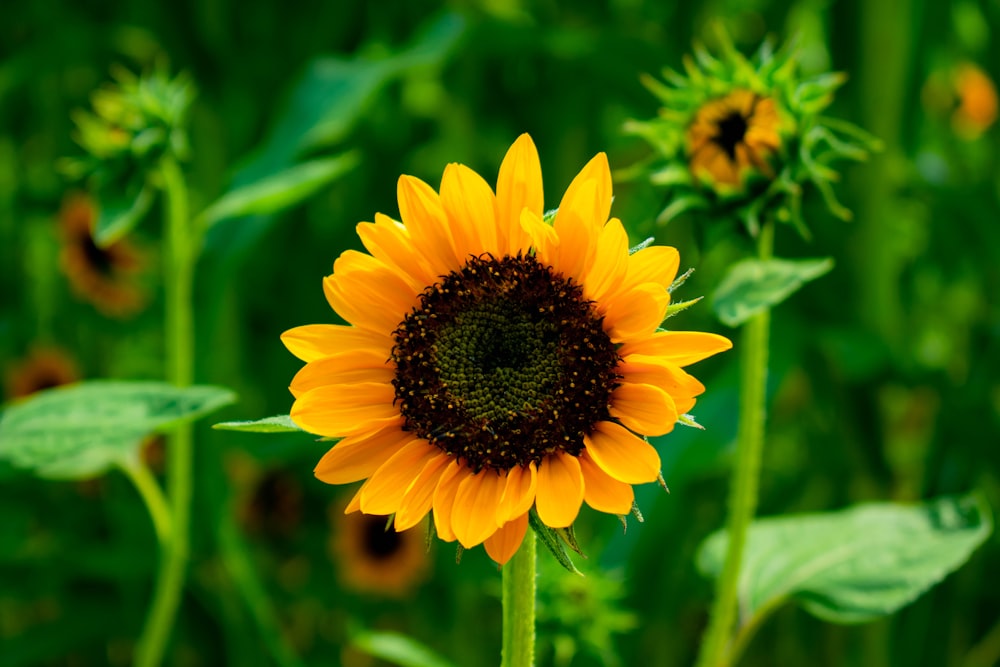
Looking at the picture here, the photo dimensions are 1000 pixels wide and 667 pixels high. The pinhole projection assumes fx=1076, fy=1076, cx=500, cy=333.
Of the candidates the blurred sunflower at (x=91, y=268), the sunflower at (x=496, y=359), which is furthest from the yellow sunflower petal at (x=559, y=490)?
the blurred sunflower at (x=91, y=268)

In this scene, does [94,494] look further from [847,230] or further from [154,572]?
[847,230]

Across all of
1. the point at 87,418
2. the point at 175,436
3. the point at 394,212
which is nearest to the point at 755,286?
the point at 87,418

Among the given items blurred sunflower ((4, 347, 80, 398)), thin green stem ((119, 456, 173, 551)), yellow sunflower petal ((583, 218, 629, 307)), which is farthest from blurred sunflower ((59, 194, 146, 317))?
yellow sunflower petal ((583, 218, 629, 307))

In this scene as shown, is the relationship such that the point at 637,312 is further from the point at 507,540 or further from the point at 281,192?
the point at 281,192

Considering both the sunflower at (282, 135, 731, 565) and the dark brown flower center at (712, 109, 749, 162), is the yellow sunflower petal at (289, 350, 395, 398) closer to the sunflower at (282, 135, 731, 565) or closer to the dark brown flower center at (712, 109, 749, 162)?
the sunflower at (282, 135, 731, 565)

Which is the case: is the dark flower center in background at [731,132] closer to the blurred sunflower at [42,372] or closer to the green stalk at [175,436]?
the green stalk at [175,436]

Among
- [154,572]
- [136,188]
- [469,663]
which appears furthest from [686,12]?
[154,572]

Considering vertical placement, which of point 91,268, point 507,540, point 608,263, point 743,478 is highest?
point 91,268
